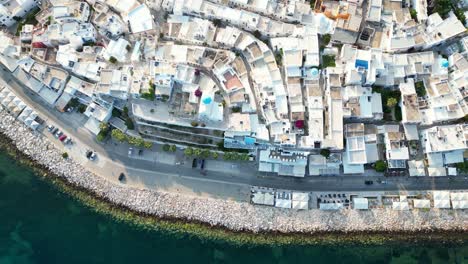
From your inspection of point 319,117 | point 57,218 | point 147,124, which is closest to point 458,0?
point 319,117

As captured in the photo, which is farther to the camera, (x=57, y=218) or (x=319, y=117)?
(x=57, y=218)

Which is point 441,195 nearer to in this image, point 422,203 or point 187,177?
point 422,203

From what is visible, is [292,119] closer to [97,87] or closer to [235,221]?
[235,221]

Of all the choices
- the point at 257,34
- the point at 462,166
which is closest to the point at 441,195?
the point at 462,166

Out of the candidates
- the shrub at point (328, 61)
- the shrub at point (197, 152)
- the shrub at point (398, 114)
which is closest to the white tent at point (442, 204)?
the shrub at point (398, 114)

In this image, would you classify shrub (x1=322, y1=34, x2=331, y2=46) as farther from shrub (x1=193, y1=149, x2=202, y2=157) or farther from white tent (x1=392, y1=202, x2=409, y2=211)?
white tent (x1=392, y1=202, x2=409, y2=211)

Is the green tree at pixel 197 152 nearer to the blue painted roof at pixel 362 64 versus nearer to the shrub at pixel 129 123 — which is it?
the shrub at pixel 129 123

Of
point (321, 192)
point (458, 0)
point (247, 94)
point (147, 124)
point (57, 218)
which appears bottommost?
point (57, 218)
